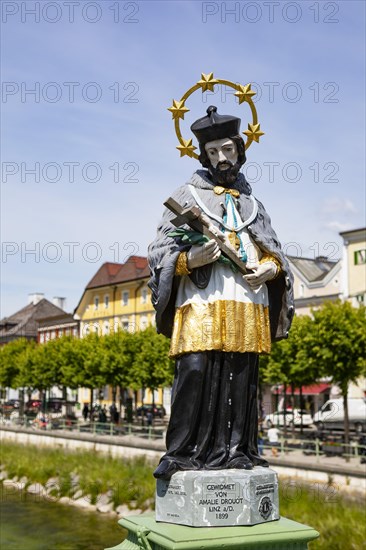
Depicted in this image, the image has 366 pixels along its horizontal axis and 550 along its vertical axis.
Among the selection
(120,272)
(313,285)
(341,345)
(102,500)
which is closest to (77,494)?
(102,500)

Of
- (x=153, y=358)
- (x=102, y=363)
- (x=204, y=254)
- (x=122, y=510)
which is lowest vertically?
(x=122, y=510)

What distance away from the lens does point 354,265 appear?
43.2 metres

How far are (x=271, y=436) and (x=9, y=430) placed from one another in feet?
68.3

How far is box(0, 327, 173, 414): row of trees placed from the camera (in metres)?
39.1

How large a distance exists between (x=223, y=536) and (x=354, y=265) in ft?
128

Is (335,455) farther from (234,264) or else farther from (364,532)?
(234,264)

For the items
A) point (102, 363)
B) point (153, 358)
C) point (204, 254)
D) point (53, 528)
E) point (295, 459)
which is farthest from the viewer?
point (102, 363)

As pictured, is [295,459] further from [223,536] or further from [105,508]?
[223,536]

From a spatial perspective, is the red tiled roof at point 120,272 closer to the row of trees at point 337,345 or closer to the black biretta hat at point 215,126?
the row of trees at point 337,345

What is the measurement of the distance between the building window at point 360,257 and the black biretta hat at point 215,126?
123ft

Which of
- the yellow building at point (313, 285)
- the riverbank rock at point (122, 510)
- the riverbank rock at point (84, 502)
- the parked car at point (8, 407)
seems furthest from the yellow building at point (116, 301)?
the riverbank rock at point (122, 510)

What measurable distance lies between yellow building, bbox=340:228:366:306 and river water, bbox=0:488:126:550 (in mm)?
23165

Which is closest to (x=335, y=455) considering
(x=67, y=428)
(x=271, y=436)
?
(x=271, y=436)

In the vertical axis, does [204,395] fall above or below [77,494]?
above
